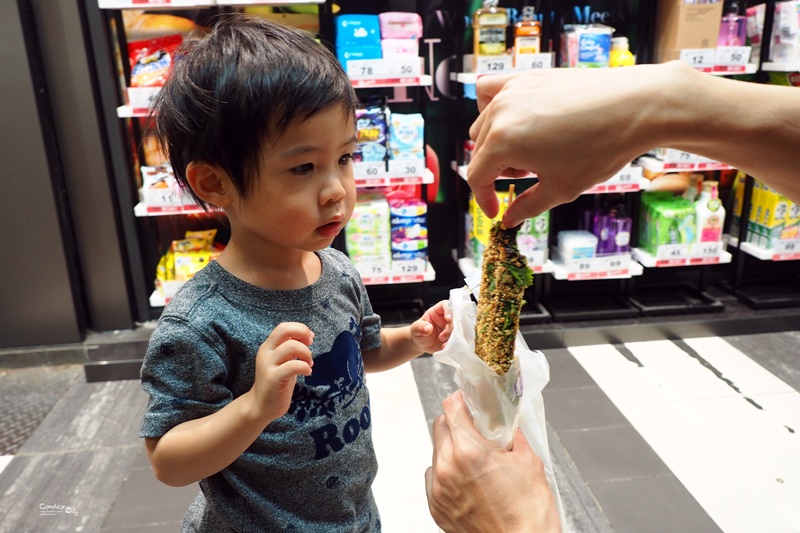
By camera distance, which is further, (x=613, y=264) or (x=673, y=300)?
(x=673, y=300)

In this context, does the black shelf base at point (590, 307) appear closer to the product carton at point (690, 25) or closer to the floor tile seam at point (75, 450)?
the product carton at point (690, 25)

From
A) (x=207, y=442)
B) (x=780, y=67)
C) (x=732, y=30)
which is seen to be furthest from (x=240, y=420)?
(x=780, y=67)

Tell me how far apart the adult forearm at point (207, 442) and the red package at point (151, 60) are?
6.82 feet

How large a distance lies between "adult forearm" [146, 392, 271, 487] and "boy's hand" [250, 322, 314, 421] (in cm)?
2

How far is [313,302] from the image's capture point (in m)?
1.02

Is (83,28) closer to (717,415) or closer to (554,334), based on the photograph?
(554,334)

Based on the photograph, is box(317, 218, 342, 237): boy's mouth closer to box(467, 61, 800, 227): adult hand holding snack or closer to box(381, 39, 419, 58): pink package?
box(467, 61, 800, 227): adult hand holding snack

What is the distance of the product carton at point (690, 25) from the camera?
268cm

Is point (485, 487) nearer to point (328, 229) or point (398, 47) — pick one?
point (328, 229)

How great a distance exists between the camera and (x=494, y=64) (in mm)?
2668

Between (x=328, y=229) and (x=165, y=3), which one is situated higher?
(x=165, y=3)

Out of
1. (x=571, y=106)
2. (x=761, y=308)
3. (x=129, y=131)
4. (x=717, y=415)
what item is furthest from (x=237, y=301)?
(x=761, y=308)

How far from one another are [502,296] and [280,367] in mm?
333

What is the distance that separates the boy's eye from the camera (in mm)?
889
